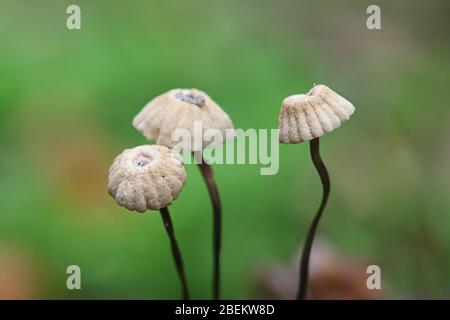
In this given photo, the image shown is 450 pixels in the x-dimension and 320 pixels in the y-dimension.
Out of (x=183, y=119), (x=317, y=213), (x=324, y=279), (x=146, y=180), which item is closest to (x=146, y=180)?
(x=146, y=180)

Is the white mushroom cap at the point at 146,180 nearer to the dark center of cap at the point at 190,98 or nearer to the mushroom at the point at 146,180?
the mushroom at the point at 146,180

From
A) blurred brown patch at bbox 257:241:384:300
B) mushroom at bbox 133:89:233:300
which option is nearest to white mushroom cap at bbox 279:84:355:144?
mushroom at bbox 133:89:233:300

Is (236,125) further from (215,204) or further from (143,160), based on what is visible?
(143,160)

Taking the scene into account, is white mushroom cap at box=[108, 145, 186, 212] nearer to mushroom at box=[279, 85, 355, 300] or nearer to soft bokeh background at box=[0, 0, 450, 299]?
mushroom at box=[279, 85, 355, 300]

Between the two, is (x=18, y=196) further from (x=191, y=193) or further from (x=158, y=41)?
(x=158, y=41)

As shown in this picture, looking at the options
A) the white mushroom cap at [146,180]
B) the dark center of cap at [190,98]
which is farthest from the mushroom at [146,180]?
the dark center of cap at [190,98]
